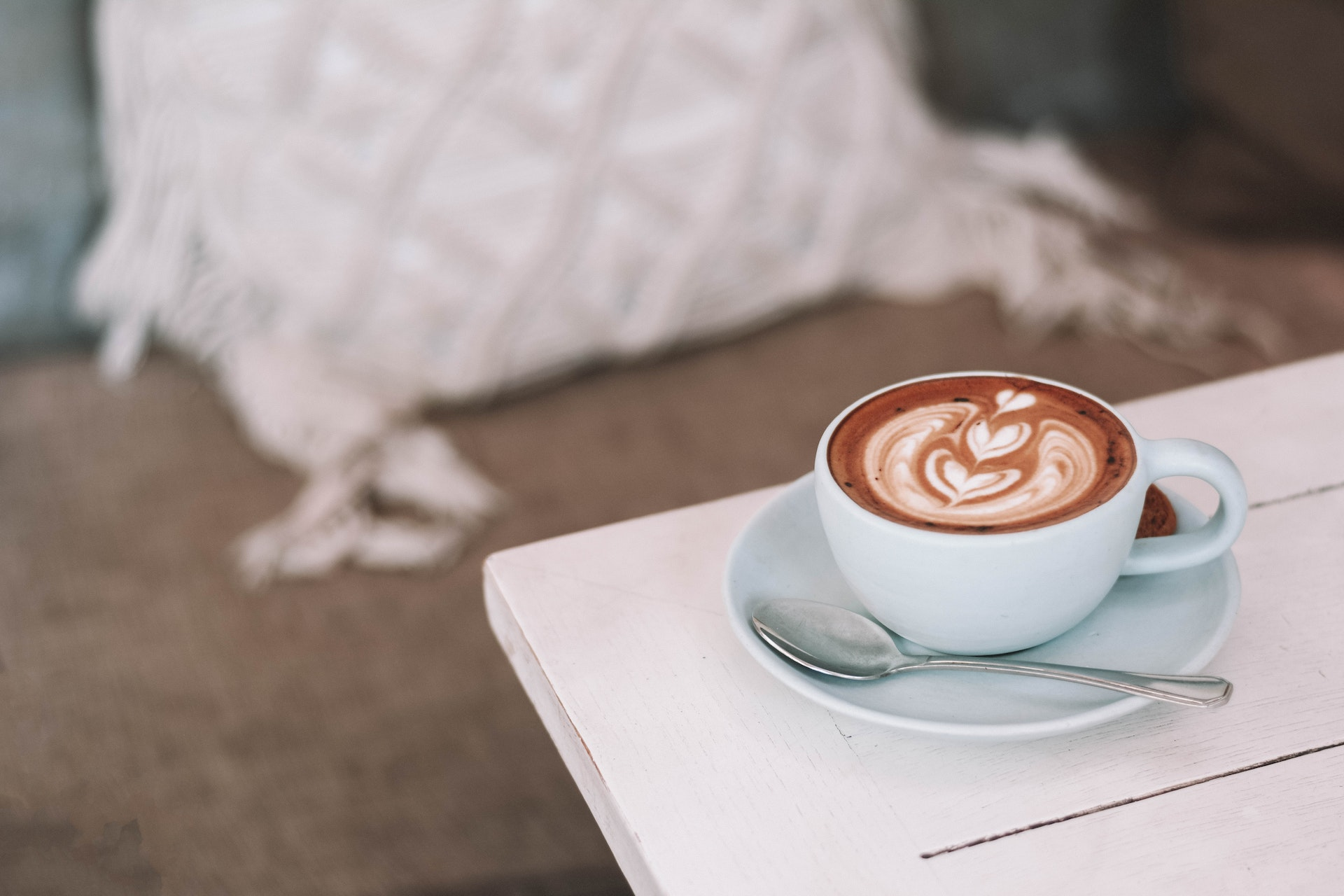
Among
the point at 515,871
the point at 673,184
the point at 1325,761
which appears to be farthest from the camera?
the point at 673,184

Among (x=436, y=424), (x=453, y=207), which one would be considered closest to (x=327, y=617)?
(x=436, y=424)

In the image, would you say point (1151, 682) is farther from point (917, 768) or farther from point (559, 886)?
point (559, 886)

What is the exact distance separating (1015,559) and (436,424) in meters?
0.66

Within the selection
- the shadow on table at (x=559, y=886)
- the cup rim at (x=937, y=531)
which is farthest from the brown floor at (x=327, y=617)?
the cup rim at (x=937, y=531)

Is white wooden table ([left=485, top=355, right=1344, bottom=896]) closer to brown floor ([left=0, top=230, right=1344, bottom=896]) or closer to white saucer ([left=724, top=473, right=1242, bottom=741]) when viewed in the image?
white saucer ([left=724, top=473, right=1242, bottom=741])

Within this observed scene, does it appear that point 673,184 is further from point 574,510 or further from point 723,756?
point 723,756

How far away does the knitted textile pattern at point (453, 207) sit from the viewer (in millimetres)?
890

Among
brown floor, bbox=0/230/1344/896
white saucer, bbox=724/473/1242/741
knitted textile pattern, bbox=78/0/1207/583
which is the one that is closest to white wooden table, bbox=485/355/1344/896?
white saucer, bbox=724/473/1242/741

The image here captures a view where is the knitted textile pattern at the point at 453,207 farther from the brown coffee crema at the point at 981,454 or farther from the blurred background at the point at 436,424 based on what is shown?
the brown coffee crema at the point at 981,454

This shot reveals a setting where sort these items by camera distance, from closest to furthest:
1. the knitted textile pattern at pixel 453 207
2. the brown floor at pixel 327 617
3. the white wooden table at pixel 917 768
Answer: the white wooden table at pixel 917 768 → the brown floor at pixel 327 617 → the knitted textile pattern at pixel 453 207

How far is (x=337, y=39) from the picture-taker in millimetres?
884

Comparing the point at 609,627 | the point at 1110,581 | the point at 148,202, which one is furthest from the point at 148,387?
the point at 1110,581

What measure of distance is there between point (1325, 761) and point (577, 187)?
711mm

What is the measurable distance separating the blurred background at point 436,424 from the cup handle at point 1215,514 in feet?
1.43
